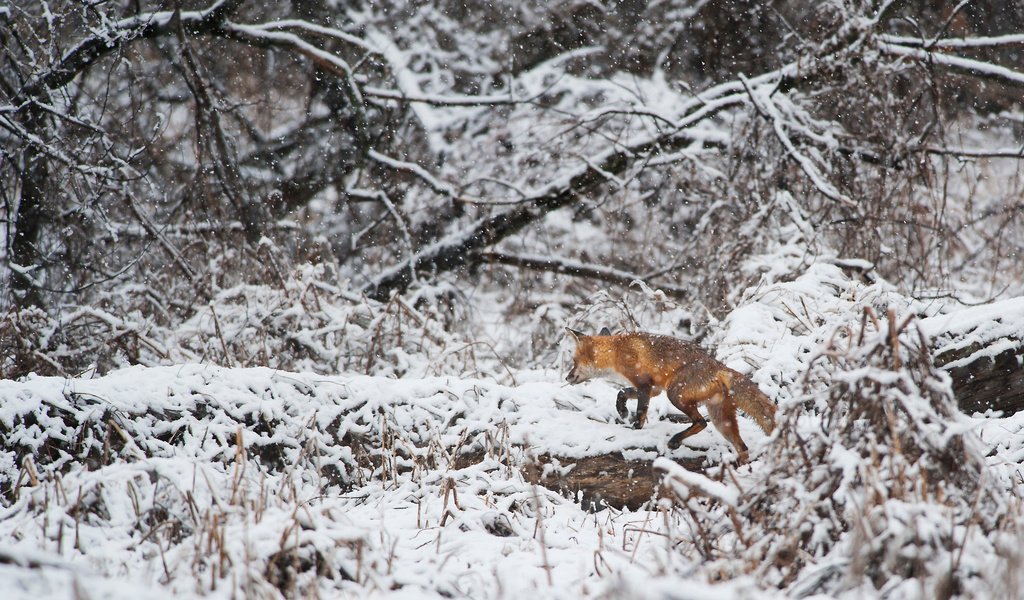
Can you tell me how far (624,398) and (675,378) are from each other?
0.50 metres

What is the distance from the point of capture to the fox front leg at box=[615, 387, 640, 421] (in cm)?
504

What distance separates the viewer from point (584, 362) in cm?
548

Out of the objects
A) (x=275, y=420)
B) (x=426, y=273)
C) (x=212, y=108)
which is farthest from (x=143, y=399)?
(x=426, y=273)

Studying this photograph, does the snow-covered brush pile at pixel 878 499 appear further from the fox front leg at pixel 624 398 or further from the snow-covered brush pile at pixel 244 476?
the fox front leg at pixel 624 398

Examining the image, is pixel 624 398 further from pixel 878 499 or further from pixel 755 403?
pixel 878 499

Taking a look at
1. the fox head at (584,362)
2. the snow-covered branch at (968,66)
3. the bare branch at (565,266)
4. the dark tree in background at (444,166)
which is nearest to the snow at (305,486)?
the fox head at (584,362)

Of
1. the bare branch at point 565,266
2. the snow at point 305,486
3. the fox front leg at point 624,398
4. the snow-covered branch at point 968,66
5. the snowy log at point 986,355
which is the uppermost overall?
the snow-covered branch at point 968,66

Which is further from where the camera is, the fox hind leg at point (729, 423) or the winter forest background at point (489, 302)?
the fox hind leg at point (729, 423)

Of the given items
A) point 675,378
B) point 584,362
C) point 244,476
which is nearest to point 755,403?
point 675,378

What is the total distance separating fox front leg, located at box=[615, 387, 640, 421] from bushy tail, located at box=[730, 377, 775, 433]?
2.68 feet

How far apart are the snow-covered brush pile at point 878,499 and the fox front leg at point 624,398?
5.77 feet

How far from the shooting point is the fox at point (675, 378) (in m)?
4.43

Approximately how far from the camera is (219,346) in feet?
23.6

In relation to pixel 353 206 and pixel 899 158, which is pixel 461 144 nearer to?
pixel 353 206
